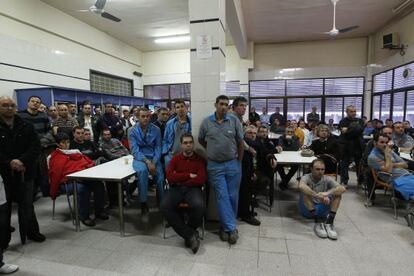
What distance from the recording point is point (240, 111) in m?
3.28

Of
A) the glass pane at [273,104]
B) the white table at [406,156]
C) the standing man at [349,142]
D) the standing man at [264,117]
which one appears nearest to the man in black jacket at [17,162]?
the standing man at [349,142]

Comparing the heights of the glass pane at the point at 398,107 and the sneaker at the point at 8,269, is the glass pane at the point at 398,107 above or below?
above

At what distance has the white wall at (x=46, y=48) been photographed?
5793 mm

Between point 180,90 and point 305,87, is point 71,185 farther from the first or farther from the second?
point 305,87

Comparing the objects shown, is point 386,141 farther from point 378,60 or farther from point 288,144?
point 378,60

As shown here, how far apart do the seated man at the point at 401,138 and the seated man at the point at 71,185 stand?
16.5 feet

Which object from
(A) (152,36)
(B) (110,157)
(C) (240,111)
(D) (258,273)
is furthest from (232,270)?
(A) (152,36)

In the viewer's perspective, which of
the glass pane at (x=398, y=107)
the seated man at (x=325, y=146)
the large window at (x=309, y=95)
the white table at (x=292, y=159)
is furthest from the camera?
the large window at (x=309, y=95)

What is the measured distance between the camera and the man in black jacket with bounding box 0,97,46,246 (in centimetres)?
238

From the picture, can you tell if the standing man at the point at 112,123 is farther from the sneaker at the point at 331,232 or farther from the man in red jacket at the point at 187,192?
the sneaker at the point at 331,232

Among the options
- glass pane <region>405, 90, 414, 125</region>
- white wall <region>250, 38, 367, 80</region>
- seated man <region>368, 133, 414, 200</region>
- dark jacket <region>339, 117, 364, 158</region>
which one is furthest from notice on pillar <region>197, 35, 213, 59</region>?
white wall <region>250, 38, 367, 80</region>

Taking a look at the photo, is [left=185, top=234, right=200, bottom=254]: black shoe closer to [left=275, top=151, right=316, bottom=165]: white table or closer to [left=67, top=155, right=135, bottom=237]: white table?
[left=67, top=155, right=135, bottom=237]: white table

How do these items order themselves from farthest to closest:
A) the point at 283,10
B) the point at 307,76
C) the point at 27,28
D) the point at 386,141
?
the point at 307,76
the point at 283,10
the point at 27,28
the point at 386,141

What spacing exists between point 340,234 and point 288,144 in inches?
86.8
